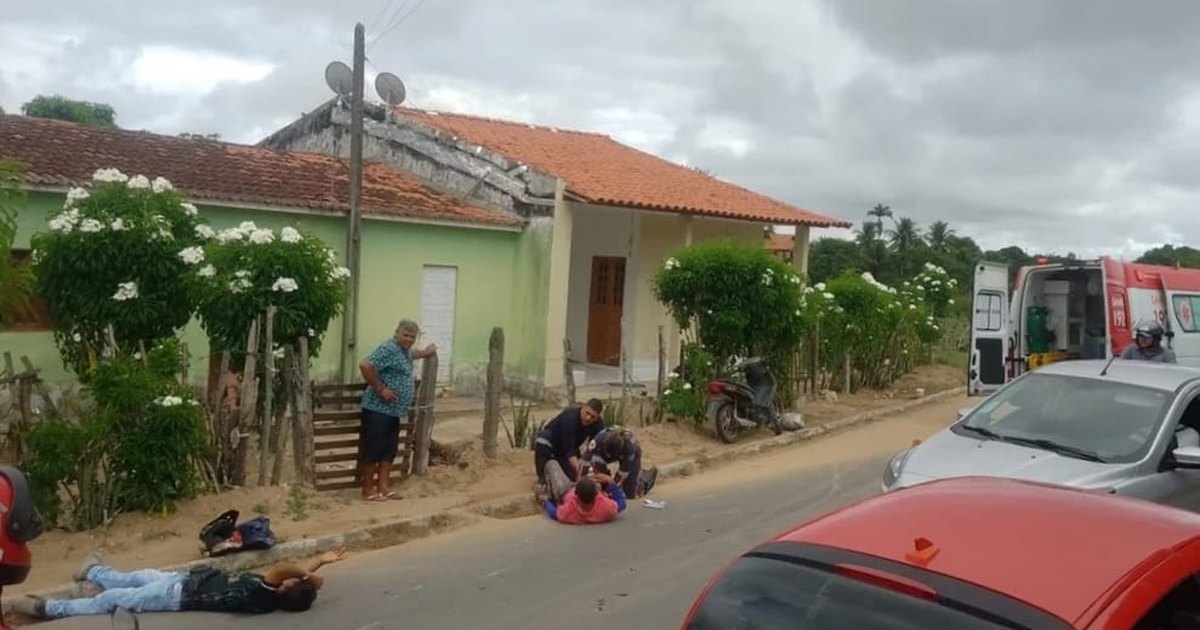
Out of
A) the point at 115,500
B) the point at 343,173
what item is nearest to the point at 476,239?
the point at 343,173

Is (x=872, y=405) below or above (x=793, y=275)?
below

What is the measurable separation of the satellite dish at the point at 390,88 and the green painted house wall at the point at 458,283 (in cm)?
218

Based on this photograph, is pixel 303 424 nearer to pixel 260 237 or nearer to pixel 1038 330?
pixel 260 237

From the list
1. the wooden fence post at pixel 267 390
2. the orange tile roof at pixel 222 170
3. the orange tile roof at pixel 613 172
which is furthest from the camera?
the orange tile roof at pixel 613 172

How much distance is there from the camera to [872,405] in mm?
17547

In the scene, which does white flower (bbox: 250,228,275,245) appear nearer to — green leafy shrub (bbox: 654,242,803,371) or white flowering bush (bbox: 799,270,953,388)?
green leafy shrub (bbox: 654,242,803,371)

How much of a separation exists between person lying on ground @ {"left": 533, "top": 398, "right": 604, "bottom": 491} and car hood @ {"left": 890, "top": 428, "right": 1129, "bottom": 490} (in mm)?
3453

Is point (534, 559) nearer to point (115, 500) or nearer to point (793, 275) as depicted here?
point (115, 500)

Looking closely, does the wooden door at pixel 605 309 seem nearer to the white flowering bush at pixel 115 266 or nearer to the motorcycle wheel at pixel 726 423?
the motorcycle wheel at pixel 726 423

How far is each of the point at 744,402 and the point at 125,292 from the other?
25.6ft

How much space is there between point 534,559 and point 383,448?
224 cm

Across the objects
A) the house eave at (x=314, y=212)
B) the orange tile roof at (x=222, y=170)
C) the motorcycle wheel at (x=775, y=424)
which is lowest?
the motorcycle wheel at (x=775, y=424)

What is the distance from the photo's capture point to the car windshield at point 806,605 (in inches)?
99.0

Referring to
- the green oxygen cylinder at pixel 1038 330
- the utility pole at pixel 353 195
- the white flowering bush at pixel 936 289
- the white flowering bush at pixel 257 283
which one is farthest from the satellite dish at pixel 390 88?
the white flowering bush at pixel 936 289
